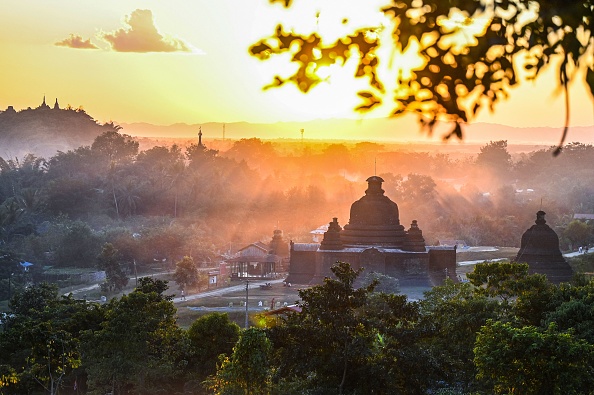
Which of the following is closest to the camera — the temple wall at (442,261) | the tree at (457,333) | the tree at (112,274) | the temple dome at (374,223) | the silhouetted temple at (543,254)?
the tree at (457,333)

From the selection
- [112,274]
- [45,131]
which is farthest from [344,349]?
[45,131]

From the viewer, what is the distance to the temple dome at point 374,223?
44719 millimetres

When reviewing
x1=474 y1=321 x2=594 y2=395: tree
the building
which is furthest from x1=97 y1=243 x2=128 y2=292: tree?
x1=474 y1=321 x2=594 y2=395: tree

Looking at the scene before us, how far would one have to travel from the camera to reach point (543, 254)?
41500 millimetres

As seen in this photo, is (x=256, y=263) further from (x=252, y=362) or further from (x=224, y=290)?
(x=252, y=362)

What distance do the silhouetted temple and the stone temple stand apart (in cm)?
404

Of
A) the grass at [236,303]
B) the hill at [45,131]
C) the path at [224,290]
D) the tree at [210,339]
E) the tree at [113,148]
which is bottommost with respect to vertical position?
the path at [224,290]

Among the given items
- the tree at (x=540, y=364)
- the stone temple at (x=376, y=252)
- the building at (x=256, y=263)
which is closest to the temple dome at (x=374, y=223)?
the stone temple at (x=376, y=252)

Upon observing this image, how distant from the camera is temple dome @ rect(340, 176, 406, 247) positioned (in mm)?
44719

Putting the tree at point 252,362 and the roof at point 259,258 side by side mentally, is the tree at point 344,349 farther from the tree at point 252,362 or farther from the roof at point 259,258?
the roof at point 259,258

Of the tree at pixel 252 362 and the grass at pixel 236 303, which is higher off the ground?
the tree at pixel 252 362

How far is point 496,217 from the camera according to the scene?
81438 millimetres

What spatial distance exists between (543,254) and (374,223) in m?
8.50

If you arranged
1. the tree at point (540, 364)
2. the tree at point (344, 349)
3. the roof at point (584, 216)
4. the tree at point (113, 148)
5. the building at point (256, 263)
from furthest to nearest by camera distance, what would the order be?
the tree at point (113, 148) → the roof at point (584, 216) → the building at point (256, 263) → the tree at point (344, 349) → the tree at point (540, 364)
